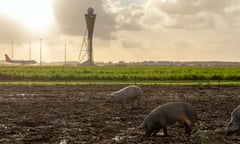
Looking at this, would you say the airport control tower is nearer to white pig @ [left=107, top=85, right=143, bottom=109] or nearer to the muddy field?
the muddy field

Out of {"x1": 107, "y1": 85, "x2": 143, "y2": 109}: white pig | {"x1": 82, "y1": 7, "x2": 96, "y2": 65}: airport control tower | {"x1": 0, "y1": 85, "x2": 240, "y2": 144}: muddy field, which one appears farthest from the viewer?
{"x1": 82, "y1": 7, "x2": 96, "y2": 65}: airport control tower

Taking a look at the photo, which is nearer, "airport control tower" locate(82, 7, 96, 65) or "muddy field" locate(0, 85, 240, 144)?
"muddy field" locate(0, 85, 240, 144)

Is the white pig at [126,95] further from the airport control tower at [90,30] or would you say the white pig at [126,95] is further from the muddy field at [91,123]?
the airport control tower at [90,30]

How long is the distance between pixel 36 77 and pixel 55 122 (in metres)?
48.1

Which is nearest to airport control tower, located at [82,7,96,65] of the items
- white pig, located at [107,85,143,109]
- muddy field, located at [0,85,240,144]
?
muddy field, located at [0,85,240,144]

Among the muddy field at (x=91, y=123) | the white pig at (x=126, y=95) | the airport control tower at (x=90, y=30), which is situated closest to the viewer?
the muddy field at (x=91, y=123)

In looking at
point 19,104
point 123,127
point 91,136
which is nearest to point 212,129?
point 123,127

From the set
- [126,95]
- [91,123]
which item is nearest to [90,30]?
[126,95]

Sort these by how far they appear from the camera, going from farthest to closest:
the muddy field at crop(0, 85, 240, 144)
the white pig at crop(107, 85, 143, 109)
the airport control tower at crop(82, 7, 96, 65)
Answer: the airport control tower at crop(82, 7, 96, 65) → the white pig at crop(107, 85, 143, 109) → the muddy field at crop(0, 85, 240, 144)

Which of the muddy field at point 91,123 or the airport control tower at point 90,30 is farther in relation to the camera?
the airport control tower at point 90,30

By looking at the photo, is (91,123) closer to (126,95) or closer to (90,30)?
(126,95)

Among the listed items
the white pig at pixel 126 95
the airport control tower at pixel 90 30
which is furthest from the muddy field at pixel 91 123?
the airport control tower at pixel 90 30

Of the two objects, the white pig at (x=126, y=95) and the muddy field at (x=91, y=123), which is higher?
the white pig at (x=126, y=95)

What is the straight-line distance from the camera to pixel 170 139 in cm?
1745
